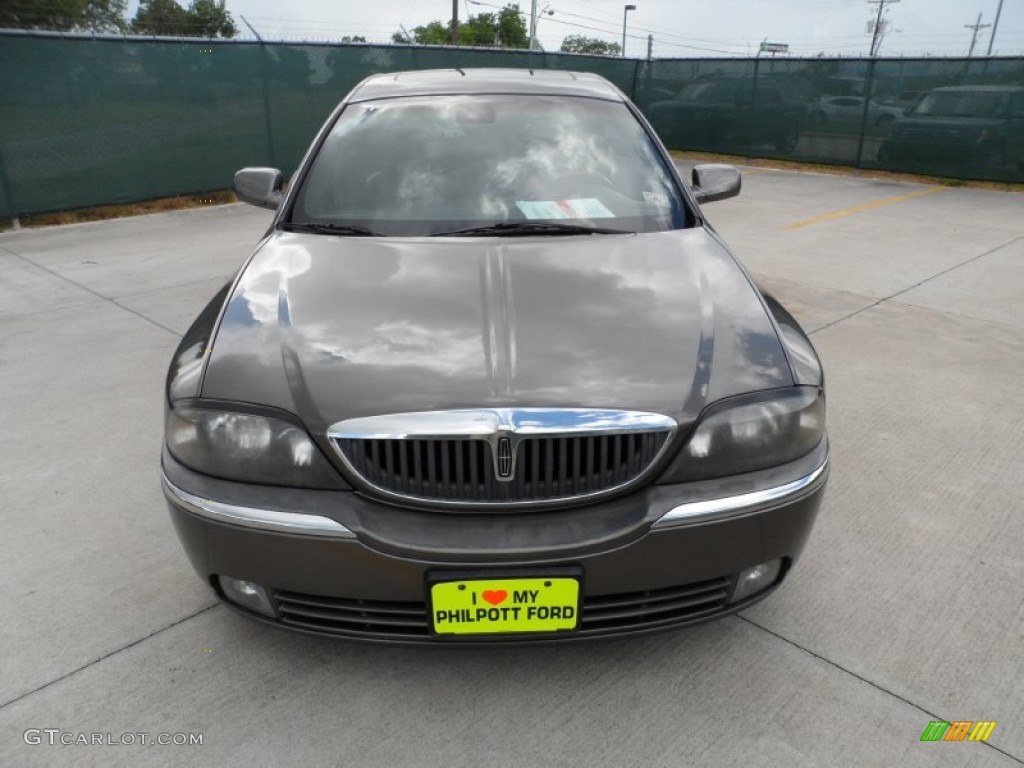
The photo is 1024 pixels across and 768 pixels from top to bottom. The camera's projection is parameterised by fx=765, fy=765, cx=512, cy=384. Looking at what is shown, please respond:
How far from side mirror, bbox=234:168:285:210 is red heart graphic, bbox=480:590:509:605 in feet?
7.75

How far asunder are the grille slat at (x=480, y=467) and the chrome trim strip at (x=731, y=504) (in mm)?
157

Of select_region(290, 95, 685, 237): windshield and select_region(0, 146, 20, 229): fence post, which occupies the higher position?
select_region(290, 95, 685, 237): windshield

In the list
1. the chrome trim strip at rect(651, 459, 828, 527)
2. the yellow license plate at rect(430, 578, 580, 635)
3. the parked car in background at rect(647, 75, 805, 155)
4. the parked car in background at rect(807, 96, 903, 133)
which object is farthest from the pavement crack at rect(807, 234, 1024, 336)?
the parked car in background at rect(647, 75, 805, 155)

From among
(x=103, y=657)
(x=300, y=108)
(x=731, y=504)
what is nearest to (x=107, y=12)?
(x=300, y=108)

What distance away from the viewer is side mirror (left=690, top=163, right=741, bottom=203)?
11.9 feet

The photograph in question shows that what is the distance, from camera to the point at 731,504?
180cm

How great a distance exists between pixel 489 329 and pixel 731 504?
0.75 meters

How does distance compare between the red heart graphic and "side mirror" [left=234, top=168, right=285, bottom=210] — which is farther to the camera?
"side mirror" [left=234, top=168, right=285, bottom=210]

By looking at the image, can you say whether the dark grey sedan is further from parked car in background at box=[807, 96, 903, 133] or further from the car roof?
parked car in background at box=[807, 96, 903, 133]

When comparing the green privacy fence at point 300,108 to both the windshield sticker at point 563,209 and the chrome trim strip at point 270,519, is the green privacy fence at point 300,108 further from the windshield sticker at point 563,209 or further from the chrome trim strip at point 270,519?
the chrome trim strip at point 270,519

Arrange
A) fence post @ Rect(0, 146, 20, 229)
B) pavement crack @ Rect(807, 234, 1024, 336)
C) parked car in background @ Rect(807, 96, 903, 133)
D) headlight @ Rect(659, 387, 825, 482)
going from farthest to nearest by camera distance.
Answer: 1. parked car in background @ Rect(807, 96, 903, 133)
2. fence post @ Rect(0, 146, 20, 229)
3. pavement crack @ Rect(807, 234, 1024, 336)
4. headlight @ Rect(659, 387, 825, 482)

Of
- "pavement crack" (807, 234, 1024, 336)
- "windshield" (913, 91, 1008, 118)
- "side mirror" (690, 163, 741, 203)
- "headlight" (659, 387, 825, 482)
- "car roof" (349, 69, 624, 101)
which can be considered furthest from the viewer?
"windshield" (913, 91, 1008, 118)

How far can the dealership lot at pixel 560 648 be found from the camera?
6.20 feet

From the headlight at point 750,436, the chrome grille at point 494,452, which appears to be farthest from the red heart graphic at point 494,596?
the headlight at point 750,436
